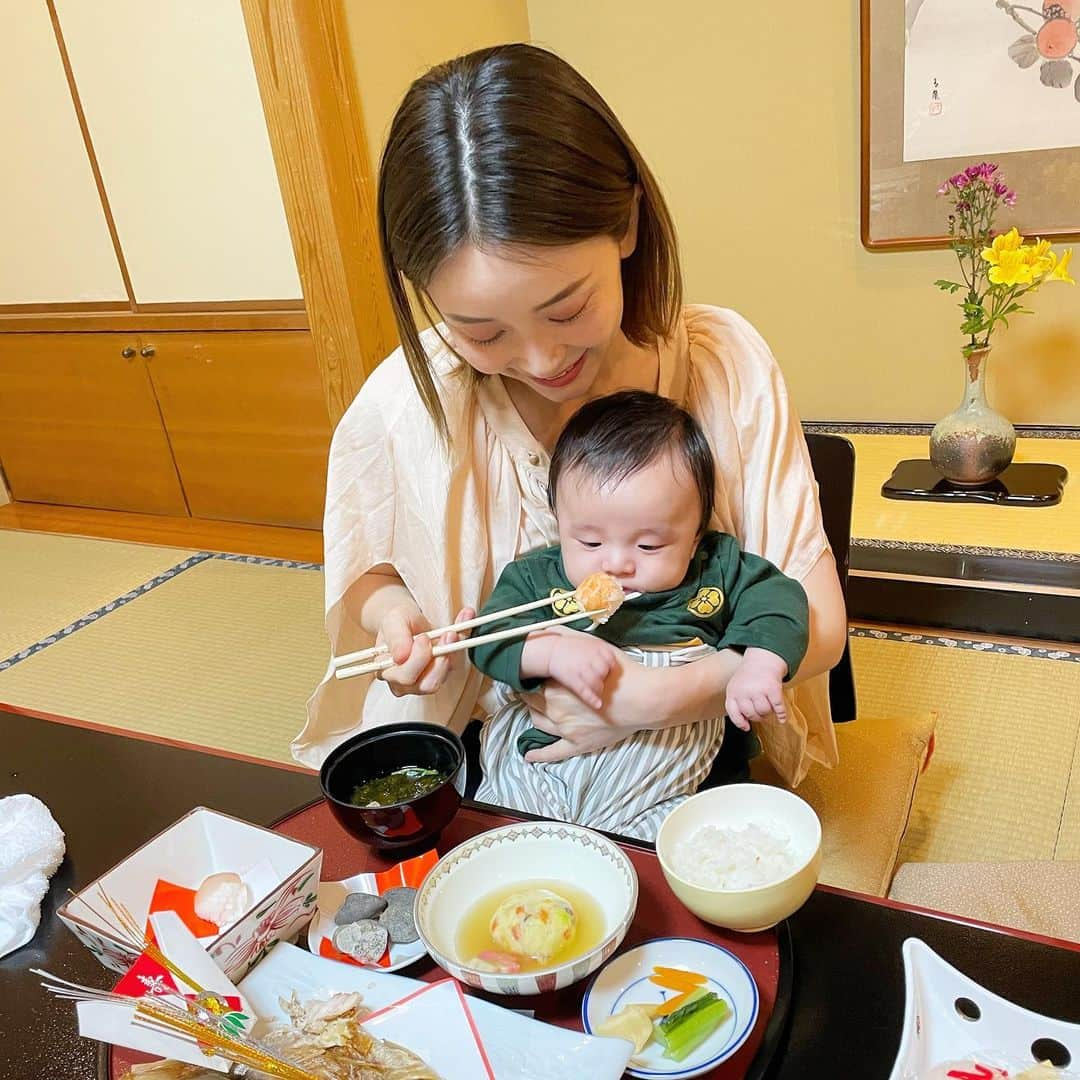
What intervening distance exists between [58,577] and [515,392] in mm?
2740

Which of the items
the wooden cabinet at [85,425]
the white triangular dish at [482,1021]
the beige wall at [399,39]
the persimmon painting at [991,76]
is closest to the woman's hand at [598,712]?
the white triangular dish at [482,1021]

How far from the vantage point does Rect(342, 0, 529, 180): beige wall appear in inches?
110

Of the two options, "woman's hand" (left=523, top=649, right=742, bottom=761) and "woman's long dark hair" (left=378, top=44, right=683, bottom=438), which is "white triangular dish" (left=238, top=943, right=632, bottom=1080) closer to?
"woman's hand" (left=523, top=649, right=742, bottom=761)

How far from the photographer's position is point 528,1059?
0.71 meters

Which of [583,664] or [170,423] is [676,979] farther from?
[170,423]

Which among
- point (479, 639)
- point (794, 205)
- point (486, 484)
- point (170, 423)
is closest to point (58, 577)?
point (170, 423)

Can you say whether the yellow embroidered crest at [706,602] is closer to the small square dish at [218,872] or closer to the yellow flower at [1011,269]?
the small square dish at [218,872]

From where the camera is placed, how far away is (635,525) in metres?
1.15

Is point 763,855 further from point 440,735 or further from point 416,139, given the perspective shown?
point 416,139

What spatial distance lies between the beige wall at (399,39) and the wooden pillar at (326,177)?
0.06 meters

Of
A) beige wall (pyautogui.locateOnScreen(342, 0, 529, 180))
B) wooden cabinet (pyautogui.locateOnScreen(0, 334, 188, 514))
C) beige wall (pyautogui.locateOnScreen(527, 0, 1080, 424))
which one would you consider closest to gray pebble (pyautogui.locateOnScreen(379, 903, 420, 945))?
beige wall (pyautogui.locateOnScreen(342, 0, 529, 180))

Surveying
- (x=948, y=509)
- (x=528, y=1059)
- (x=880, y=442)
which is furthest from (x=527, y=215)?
(x=880, y=442)

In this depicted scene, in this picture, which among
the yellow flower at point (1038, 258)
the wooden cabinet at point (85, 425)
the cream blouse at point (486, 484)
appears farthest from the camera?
the wooden cabinet at point (85, 425)

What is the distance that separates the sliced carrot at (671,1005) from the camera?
29.3 inches
